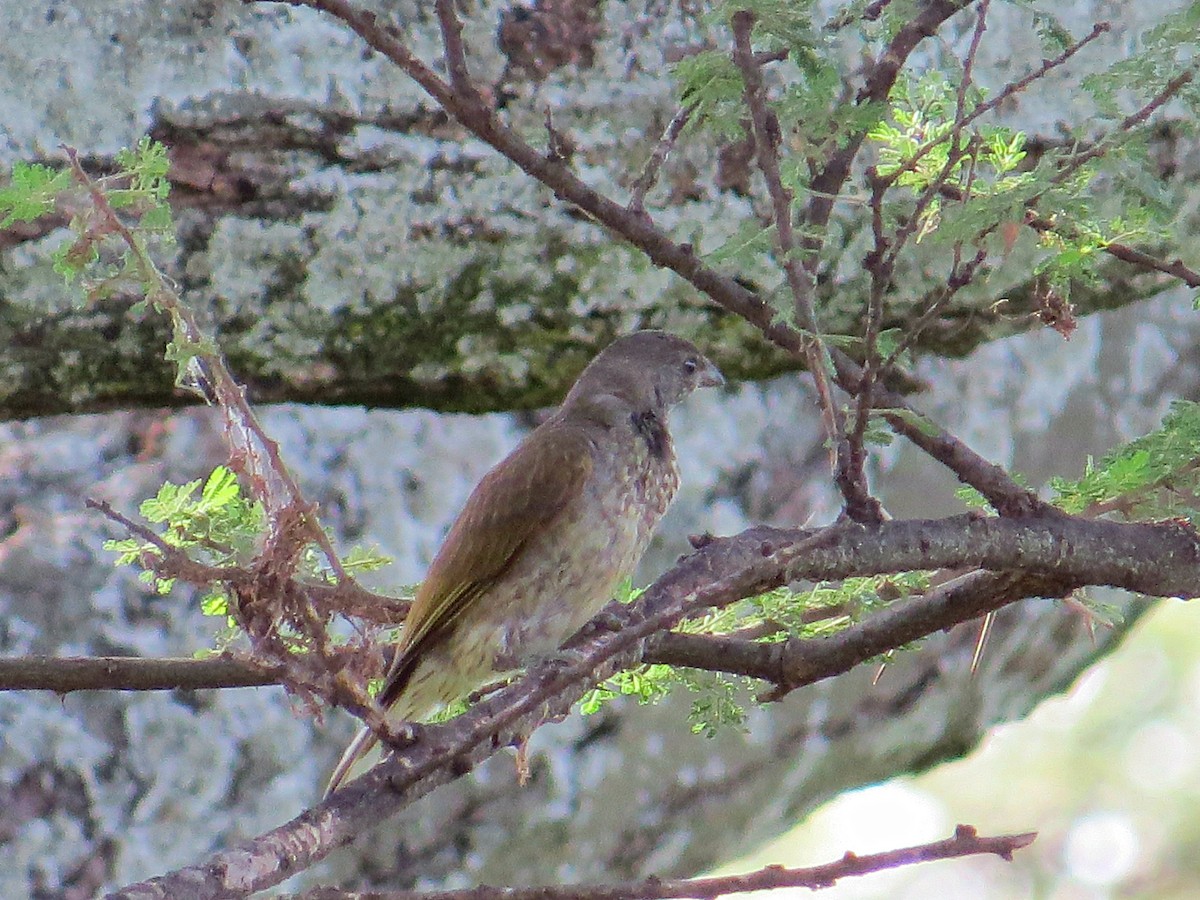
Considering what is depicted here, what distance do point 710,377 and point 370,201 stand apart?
0.91 m

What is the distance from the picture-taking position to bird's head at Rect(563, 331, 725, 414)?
3.56 metres

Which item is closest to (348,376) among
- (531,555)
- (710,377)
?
(531,555)

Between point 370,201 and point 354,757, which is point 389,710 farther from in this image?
point 370,201

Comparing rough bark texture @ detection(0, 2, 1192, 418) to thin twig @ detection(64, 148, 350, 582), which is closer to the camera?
thin twig @ detection(64, 148, 350, 582)

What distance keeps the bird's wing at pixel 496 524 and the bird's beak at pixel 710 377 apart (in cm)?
37

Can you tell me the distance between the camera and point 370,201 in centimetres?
328

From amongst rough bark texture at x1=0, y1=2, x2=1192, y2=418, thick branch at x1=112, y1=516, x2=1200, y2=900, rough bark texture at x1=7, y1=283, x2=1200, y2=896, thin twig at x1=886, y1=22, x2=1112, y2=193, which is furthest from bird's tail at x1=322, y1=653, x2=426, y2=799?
thin twig at x1=886, y1=22, x2=1112, y2=193

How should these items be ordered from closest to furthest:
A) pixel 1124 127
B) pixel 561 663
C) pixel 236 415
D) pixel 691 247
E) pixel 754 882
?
pixel 754 882 < pixel 236 415 < pixel 1124 127 < pixel 691 247 < pixel 561 663

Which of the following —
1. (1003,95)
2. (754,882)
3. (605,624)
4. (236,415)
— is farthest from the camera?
(605,624)

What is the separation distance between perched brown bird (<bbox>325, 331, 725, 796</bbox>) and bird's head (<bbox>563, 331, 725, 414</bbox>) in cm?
13

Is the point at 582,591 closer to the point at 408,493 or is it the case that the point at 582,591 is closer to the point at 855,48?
the point at 408,493

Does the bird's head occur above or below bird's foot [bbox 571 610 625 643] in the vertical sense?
above

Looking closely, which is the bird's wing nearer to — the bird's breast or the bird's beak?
the bird's breast

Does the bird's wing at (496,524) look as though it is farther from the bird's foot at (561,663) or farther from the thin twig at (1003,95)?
the thin twig at (1003,95)
